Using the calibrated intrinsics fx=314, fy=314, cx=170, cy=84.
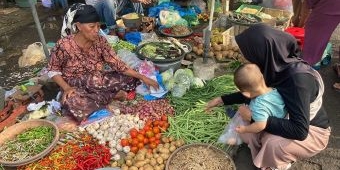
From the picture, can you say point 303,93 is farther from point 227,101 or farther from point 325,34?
point 325,34

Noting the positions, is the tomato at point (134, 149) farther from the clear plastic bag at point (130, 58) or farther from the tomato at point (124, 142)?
the clear plastic bag at point (130, 58)

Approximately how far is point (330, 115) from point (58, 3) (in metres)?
6.21

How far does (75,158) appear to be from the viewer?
3.08m

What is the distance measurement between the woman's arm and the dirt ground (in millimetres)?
874

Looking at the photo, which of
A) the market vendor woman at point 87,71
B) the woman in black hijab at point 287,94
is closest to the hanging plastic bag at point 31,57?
the market vendor woman at point 87,71

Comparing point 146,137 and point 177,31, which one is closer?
point 146,137

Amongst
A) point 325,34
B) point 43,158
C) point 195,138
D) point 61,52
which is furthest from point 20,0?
point 325,34

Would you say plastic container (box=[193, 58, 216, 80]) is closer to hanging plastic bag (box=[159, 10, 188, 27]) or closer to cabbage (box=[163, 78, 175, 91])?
cabbage (box=[163, 78, 175, 91])

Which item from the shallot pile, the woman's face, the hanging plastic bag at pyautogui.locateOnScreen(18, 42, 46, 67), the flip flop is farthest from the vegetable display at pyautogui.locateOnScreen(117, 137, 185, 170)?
the hanging plastic bag at pyautogui.locateOnScreen(18, 42, 46, 67)

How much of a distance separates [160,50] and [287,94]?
2612 millimetres

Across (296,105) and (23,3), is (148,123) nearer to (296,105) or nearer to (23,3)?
(296,105)

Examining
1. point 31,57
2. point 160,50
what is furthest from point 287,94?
point 31,57

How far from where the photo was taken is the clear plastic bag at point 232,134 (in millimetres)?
3065

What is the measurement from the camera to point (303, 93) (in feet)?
7.50
